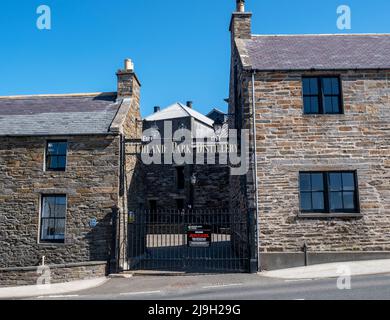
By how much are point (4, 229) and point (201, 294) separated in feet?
29.8

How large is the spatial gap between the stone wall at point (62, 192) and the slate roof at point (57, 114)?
532 mm

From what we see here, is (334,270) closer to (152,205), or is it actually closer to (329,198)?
(329,198)

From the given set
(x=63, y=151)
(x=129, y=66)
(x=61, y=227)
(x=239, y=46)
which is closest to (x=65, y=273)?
(x=61, y=227)

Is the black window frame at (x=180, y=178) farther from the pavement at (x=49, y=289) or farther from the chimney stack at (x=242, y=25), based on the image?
the pavement at (x=49, y=289)

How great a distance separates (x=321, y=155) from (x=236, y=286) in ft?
19.5

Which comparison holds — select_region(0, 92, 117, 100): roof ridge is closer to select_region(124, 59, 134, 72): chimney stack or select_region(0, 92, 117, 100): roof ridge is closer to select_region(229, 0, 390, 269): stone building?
select_region(124, 59, 134, 72): chimney stack

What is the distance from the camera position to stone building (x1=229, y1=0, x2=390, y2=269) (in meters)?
12.0

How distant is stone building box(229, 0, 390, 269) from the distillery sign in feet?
5.52

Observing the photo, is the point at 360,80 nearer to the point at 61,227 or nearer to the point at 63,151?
the point at 63,151

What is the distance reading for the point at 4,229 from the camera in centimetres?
1339

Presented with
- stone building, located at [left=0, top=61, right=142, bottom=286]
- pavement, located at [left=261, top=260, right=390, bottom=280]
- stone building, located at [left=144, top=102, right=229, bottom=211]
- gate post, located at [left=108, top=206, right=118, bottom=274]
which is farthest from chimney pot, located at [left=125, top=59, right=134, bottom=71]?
stone building, located at [left=144, top=102, right=229, bottom=211]

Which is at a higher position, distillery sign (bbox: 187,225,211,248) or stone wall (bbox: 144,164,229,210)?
stone wall (bbox: 144,164,229,210)

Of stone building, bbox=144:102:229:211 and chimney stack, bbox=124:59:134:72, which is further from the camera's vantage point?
stone building, bbox=144:102:229:211

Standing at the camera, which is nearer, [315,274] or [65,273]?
[315,274]
